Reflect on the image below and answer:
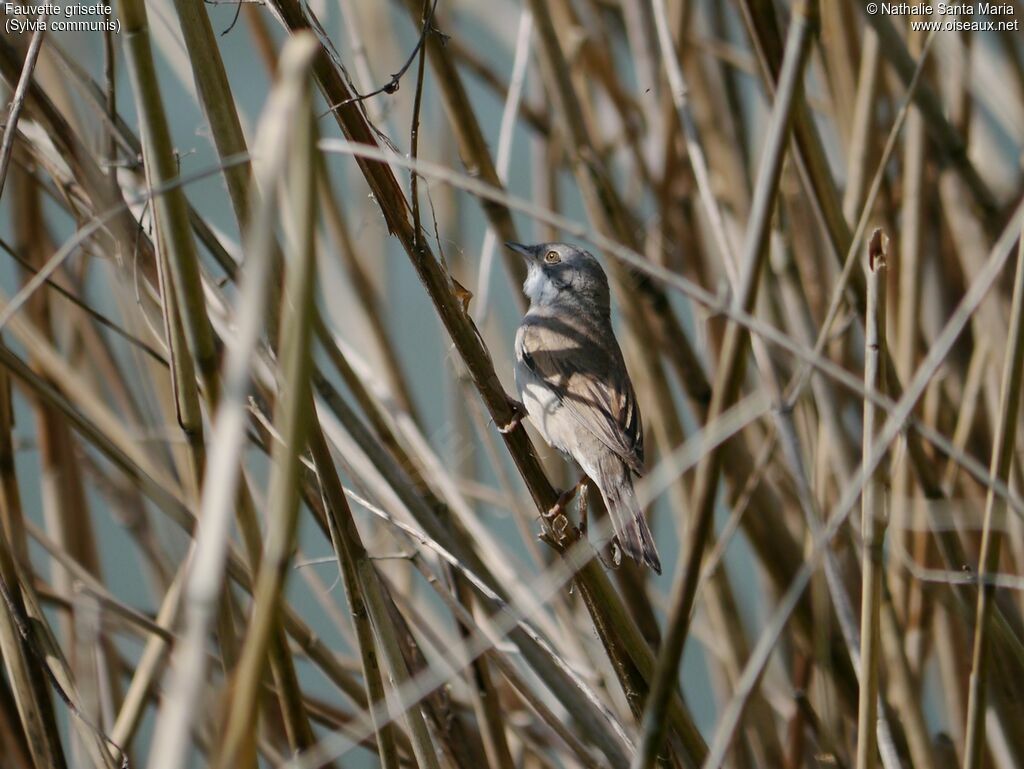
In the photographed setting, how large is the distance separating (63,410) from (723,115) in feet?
7.98

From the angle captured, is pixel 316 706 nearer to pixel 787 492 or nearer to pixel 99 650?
pixel 99 650

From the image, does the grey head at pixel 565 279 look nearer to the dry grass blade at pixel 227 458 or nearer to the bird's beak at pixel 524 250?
the bird's beak at pixel 524 250

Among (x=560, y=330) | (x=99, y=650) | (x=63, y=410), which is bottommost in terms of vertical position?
(x=99, y=650)

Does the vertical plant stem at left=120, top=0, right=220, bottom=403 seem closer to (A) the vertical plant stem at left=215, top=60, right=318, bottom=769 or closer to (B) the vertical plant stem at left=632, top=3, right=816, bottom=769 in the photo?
(A) the vertical plant stem at left=215, top=60, right=318, bottom=769

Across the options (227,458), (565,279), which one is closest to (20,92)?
(227,458)

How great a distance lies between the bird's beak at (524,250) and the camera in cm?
287

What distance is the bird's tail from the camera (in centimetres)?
241

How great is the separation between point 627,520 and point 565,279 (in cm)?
127

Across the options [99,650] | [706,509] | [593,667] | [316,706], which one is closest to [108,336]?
[99,650]

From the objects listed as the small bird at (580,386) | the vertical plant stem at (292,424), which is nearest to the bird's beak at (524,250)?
the small bird at (580,386)

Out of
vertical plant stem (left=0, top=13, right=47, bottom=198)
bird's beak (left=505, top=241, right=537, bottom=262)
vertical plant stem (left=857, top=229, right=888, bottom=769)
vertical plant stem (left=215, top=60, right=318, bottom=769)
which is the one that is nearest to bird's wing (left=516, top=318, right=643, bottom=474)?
bird's beak (left=505, top=241, right=537, bottom=262)

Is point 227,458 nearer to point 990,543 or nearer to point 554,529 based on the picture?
point 990,543

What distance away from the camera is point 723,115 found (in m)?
3.45

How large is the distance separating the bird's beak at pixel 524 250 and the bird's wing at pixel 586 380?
8.4 inches
